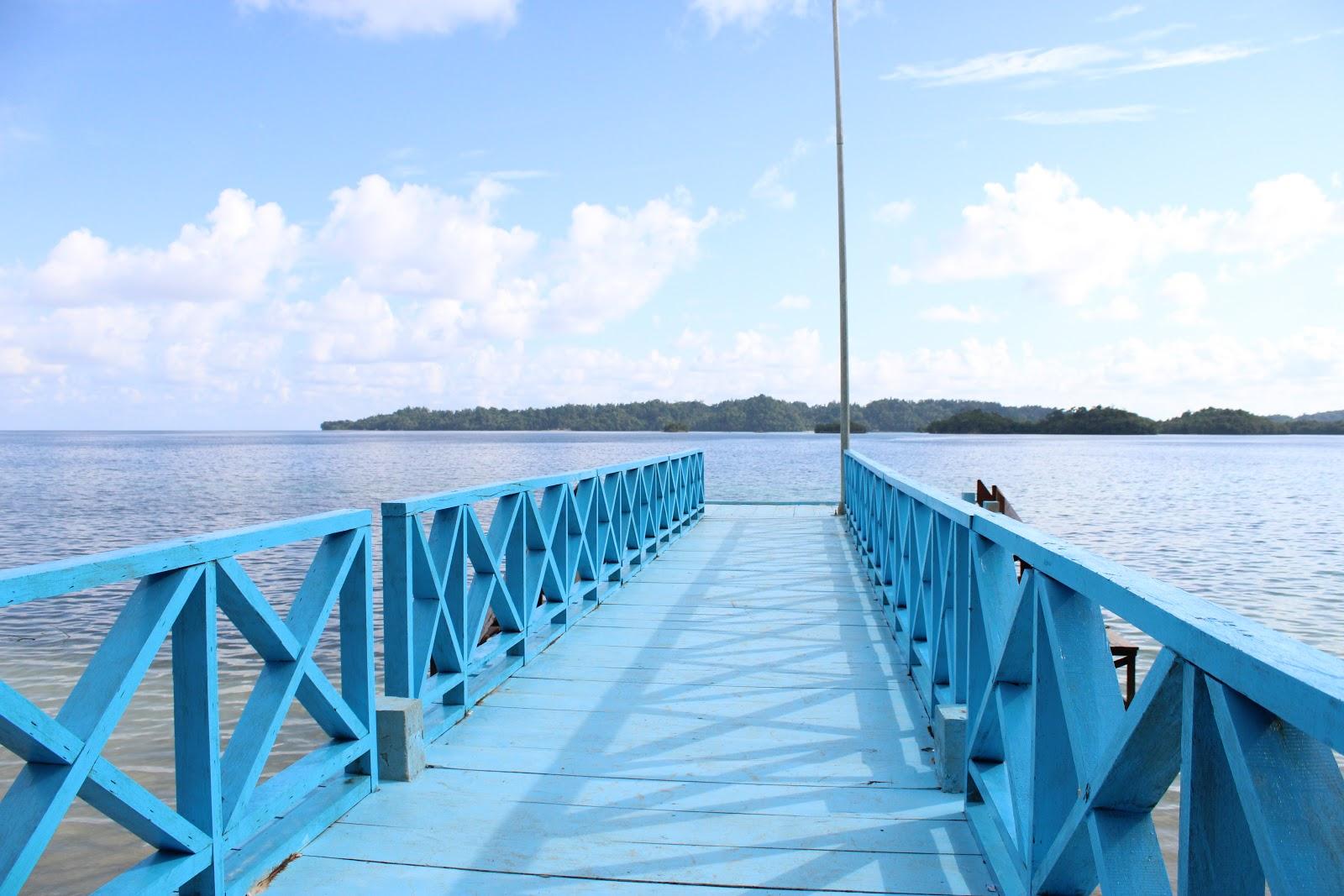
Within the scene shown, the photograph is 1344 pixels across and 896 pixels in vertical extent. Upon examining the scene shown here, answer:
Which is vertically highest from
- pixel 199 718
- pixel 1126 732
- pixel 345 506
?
pixel 1126 732

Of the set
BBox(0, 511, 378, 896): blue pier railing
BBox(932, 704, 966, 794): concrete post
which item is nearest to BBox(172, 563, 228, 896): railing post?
BBox(0, 511, 378, 896): blue pier railing

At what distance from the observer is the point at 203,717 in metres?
2.36

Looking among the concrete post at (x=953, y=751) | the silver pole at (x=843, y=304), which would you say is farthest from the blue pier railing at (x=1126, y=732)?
the silver pole at (x=843, y=304)

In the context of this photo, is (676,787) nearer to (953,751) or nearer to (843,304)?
(953,751)

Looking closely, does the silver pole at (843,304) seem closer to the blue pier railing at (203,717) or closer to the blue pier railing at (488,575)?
the blue pier railing at (488,575)

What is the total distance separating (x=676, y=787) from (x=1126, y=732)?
210 centimetres

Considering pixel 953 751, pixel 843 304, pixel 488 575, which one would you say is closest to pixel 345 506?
pixel 843 304

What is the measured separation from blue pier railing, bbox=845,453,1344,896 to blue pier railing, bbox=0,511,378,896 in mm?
1985

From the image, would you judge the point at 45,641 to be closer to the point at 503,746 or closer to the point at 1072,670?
the point at 503,746

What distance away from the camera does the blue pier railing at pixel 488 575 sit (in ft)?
11.8

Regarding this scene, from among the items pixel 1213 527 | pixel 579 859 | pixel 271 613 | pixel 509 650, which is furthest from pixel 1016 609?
pixel 1213 527

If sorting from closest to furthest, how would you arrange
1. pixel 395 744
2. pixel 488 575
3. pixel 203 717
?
pixel 203 717 < pixel 395 744 < pixel 488 575

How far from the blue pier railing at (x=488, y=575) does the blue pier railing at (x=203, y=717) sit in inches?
11.1

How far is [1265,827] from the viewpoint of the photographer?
1.12m
